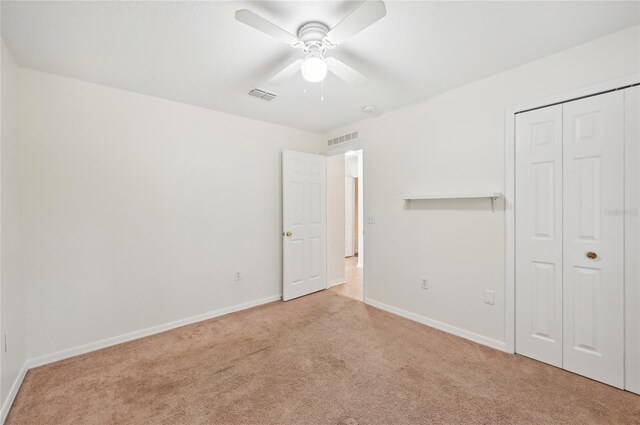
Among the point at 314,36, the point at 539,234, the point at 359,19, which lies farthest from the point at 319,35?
the point at 539,234

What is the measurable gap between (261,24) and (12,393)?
298 cm

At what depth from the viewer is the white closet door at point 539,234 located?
220 centimetres

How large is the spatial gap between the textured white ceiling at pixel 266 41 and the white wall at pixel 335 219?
72.3 inches

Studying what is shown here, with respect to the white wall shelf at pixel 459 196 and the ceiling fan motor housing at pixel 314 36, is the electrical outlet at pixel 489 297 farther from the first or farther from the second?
the ceiling fan motor housing at pixel 314 36

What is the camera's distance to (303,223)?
4.01 m

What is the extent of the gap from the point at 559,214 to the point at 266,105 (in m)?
3.05

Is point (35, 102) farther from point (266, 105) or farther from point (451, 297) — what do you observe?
point (451, 297)

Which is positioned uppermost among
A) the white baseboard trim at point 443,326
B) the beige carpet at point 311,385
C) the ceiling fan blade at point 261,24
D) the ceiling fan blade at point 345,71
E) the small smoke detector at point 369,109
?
the small smoke detector at point 369,109

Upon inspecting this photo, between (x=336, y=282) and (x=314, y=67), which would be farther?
(x=336, y=282)

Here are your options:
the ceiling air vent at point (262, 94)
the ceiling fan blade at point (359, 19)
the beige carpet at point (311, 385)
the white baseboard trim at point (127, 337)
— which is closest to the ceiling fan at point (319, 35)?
the ceiling fan blade at point (359, 19)

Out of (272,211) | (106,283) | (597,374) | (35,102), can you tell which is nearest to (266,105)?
(272,211)

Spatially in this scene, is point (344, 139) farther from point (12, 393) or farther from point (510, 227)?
point (12, 393)

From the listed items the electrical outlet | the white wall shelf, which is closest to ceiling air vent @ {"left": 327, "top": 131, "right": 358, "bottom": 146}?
the white wall shelf

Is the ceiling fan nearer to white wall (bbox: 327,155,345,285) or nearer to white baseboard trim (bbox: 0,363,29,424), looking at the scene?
white wall (bbox: 327,155,345,285)
